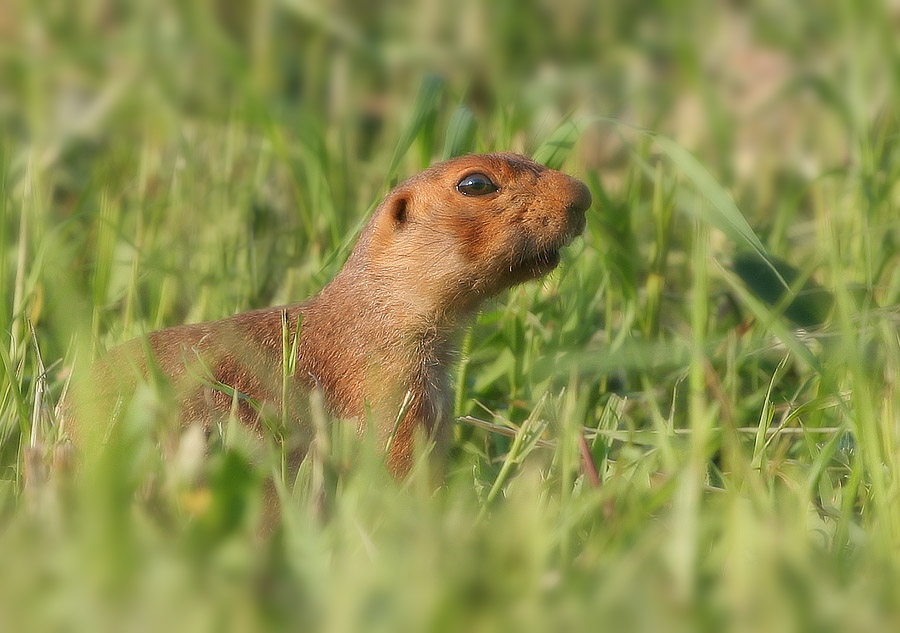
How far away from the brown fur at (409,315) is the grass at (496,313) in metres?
0.17

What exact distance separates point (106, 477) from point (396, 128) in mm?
4947

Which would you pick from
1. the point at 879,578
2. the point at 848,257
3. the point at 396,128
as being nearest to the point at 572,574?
the point at 879,578

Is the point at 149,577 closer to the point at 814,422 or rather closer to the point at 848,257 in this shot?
the point at 814,422

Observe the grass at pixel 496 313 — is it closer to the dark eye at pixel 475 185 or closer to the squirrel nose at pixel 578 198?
the squirrel nose at pixel 578 198

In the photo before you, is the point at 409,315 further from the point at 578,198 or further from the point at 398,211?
the point at 578,198

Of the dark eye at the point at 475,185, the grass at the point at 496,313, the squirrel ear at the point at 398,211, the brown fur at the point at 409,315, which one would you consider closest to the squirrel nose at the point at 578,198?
the brown fur at the point at 409,315

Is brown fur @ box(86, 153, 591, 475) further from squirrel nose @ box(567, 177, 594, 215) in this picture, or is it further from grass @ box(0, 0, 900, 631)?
grass @ box(0, 0, 900, 631)

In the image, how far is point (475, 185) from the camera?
3.42 metres

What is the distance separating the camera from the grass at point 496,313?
1848mm

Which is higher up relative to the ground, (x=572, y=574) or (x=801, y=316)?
(x=572, y=574)

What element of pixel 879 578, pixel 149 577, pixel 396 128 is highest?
pixel 149 577

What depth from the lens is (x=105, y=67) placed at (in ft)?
23.2

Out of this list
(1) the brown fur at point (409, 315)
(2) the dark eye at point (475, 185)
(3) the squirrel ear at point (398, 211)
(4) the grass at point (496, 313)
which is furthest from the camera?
(3) the squirrel ear at point (398, 211)

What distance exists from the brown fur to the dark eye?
0.02 m
